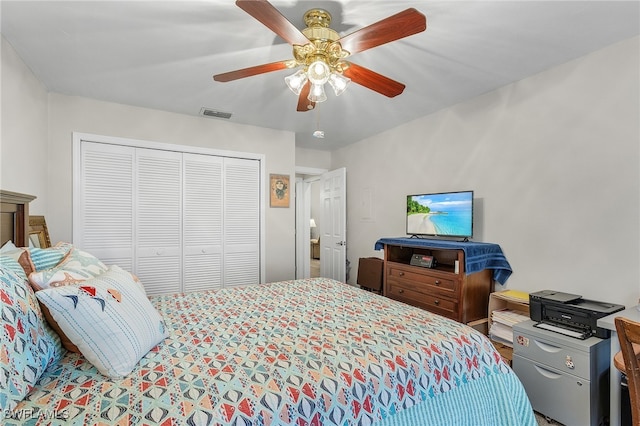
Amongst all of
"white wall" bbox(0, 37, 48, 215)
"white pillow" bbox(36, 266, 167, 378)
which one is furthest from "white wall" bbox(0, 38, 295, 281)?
"white pillow" bbox(36, 266, 167, 378)

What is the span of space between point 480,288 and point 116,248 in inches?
150

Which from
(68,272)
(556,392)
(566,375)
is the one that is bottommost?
(556,392)

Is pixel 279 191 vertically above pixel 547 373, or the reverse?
pixel 279 191

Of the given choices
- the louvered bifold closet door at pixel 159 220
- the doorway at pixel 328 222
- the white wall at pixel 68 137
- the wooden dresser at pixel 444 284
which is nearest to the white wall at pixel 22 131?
the white wall at pixel 68 137

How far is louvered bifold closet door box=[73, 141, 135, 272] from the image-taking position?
10.4ft

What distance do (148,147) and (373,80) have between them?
2.77 meters

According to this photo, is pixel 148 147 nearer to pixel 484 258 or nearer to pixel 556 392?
pixel 484 258

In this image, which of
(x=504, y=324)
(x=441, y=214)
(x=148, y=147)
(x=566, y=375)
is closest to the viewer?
(x=566, y=375)

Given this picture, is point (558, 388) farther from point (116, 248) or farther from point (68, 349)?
point (116, 248)

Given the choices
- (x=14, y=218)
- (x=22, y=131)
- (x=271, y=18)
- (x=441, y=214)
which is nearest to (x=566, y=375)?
(x=441, y=214)

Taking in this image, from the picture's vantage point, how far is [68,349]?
1.26m

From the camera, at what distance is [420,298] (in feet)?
10.3

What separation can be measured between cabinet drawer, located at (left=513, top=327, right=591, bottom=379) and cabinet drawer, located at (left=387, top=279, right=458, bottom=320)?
2.30ft

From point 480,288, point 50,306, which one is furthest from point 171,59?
point 480,288
